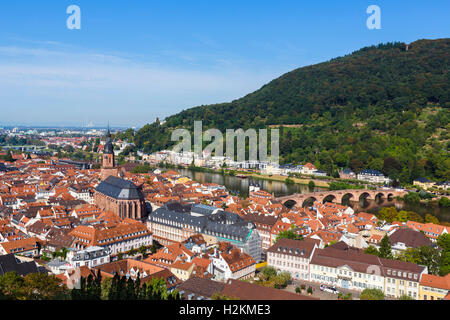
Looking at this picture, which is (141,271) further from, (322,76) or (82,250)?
(322,76)

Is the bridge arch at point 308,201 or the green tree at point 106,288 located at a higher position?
the green tree at point 106,288

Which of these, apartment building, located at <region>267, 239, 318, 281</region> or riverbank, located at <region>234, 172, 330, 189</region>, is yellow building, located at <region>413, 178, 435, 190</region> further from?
apartment building, located at <region>267, 239, 318, 281</region>

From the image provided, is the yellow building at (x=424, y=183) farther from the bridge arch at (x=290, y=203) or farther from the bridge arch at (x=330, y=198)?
the bridge arch at (x=290, y=203)

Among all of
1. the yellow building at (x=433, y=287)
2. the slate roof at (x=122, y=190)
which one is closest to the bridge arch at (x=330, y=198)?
the slate roof at (x=122, y=190)

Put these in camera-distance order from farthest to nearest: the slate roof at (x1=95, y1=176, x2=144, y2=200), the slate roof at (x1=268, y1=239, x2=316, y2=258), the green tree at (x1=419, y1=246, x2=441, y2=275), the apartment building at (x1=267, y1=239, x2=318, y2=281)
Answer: the slate roof at (x1=95, y1=176, x2=144, y2=200) < the slate roof at (x1=268, y1=239, x2=316, y2=258) < the apartment building at (x1=267, y1=239, x2=318, y2=281) < the green tree at (x1=419, y1=246, x2=441, y2=275)

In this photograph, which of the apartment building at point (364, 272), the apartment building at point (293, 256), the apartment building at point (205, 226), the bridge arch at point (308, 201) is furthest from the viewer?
the bridge arch at point (308, 201)

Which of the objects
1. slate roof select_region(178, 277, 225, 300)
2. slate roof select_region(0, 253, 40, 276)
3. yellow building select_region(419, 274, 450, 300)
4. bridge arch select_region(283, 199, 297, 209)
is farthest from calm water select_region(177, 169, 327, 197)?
slate roof select_region(0, 253, 40, 276)
